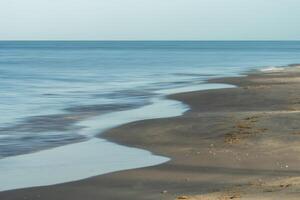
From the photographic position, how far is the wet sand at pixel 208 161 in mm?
12125

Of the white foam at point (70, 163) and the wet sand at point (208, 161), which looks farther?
the white foam at point (70, 163)

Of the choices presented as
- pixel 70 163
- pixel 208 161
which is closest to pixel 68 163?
Answer: pixel 70 163

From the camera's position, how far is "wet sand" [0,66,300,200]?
1212 cm

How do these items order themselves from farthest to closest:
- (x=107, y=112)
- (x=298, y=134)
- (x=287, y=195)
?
(x=107, y=112) → (x=298, y=134) → (x=287, y=195)

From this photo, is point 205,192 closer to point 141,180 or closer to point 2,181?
point 141,180

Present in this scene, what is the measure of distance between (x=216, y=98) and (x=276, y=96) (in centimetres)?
297

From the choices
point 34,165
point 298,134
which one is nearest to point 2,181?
point 34,165

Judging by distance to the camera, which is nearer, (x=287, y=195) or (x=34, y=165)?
(x=287, y=195)

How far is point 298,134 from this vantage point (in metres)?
18.6

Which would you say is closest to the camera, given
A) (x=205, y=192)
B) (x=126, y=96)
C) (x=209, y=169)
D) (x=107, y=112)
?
(x=205, y=192)

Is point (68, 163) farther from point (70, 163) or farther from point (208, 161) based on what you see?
point (208, 161)

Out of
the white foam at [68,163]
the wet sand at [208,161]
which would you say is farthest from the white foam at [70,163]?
the wet sand at [208,161]

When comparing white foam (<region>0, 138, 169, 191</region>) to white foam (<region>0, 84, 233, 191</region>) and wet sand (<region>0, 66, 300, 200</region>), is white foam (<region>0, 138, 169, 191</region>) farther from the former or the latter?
wet sand (<region>0, 66, 300, 200</region>)

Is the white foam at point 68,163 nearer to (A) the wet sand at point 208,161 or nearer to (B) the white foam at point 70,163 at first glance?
(B) the white foam at point 70,163
